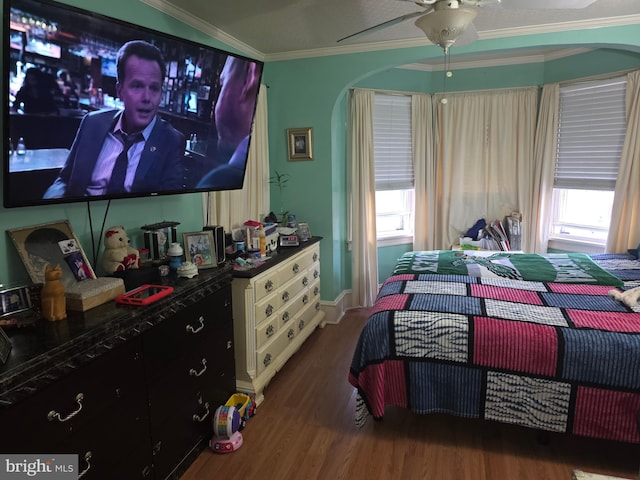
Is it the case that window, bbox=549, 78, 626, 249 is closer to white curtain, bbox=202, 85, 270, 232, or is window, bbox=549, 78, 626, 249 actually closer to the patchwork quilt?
the patchwork quilt

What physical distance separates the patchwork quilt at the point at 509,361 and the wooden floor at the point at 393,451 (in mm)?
183

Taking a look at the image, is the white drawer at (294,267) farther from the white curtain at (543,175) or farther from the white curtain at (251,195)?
the white curtain at (543,175)

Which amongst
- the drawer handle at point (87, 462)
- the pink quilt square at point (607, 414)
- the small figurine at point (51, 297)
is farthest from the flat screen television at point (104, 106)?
the pink quilt square at point (607, 414)

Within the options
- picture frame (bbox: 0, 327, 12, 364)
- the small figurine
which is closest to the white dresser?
the small figurine

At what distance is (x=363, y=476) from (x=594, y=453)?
119cm

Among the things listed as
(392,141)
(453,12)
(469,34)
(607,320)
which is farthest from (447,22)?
(392,141)

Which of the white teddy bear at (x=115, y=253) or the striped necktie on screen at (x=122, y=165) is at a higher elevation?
the striped necktie on screen at (x=122, y=165)

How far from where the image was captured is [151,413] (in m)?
1.81

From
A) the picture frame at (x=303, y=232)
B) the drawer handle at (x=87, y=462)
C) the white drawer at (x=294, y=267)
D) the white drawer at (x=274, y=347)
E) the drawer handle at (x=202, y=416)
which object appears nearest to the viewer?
the drawer handle at (x=87, y=462)

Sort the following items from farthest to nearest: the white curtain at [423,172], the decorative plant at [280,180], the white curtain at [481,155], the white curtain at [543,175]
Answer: the white curtain at [423,172], the white curtain at [481,155], the white curtain at [543,175], the decorative plant at [280,180]

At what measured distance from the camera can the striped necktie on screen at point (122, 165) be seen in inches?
77.5

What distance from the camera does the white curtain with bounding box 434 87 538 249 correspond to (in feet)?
14.2

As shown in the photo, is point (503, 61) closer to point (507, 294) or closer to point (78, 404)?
point (507, 294)

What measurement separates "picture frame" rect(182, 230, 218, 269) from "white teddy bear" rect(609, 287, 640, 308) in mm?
2273
